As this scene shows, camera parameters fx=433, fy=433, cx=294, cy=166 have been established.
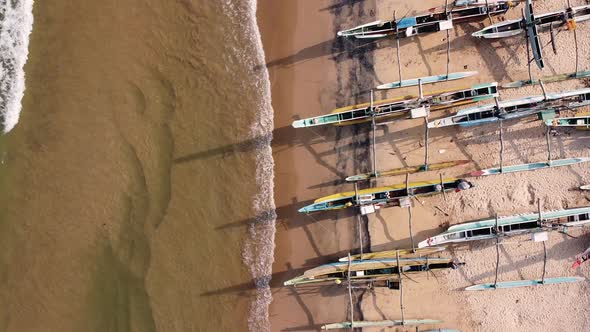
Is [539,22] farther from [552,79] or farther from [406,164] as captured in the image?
[406,164]

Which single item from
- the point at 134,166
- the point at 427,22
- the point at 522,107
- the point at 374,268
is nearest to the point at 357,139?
the point at 374,268

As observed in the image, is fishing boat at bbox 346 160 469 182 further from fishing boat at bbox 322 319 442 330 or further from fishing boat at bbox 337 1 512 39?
fishing boat at bbox 322 319 442 330

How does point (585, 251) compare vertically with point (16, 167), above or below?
below

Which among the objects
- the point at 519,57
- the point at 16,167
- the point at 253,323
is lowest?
the point at 253,323

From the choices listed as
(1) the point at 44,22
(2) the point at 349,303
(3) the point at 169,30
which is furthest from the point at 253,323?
(1) the point at 44,22

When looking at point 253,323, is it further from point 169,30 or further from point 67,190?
point 169,30

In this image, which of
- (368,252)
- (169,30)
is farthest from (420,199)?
(169,30)
